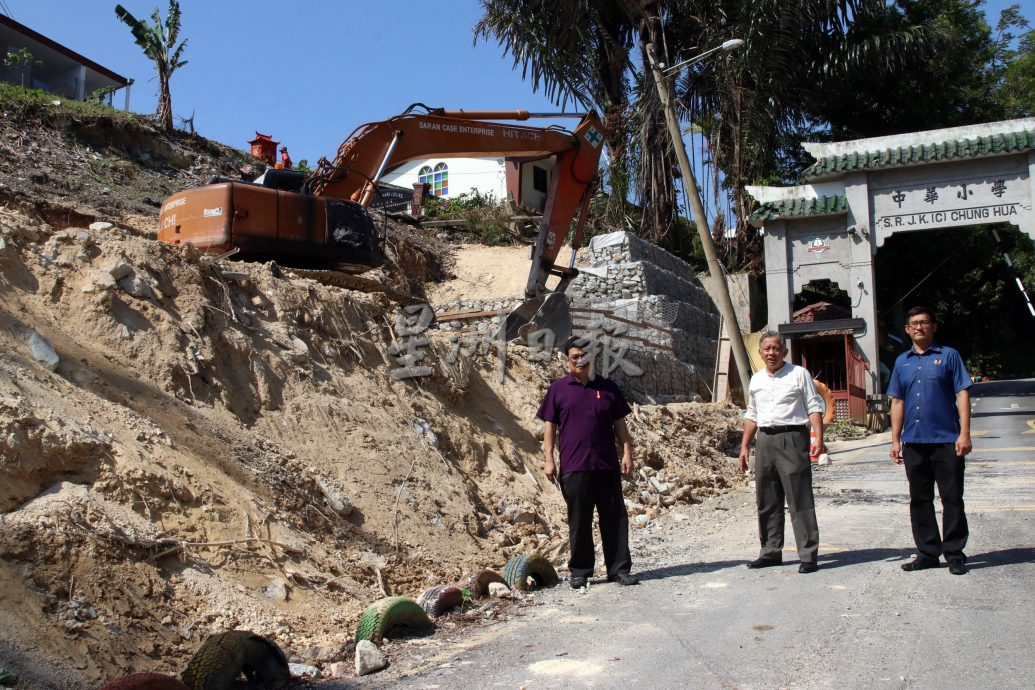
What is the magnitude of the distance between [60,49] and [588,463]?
3053cm

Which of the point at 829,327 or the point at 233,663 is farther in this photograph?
the point at 829,327

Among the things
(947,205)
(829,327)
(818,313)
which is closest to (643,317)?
(829,327)

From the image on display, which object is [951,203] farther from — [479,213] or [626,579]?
[626,579]

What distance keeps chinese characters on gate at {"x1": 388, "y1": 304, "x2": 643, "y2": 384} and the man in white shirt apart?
1.28 meters

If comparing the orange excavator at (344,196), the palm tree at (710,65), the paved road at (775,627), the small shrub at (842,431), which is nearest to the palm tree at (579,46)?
the palm tree at (710,65)

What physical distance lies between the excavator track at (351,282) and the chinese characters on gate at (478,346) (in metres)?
0.25

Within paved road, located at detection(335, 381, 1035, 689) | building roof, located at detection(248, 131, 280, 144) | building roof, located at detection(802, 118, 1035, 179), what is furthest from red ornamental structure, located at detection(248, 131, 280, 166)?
paved road, located at detection(335, 381, 1035, 689)

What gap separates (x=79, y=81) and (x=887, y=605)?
32950 millimetres

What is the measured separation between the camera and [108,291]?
8125 mm

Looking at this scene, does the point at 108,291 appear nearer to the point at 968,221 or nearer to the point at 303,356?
the point at 303,356

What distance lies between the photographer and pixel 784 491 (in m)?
6.83

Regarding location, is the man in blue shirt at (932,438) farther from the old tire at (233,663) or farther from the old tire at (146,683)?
the old tire at (146,683)

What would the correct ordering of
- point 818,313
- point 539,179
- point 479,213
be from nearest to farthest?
1. point 818,313
2. point 479,213
3. point 539,179

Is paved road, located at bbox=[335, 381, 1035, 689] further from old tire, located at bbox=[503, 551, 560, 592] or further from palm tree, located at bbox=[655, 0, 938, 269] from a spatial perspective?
palm tree, located at bbox=[655, 0, 938, 269]
